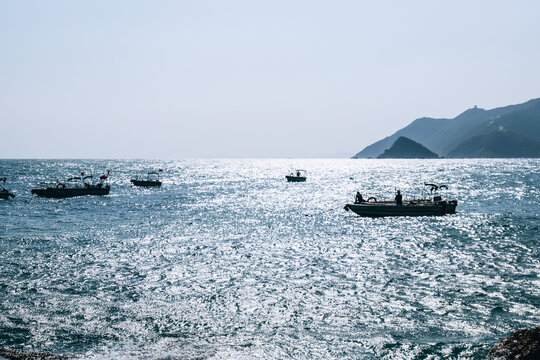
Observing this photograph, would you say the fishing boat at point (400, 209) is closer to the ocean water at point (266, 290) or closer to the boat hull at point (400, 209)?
the boat hull at point (400, 209)

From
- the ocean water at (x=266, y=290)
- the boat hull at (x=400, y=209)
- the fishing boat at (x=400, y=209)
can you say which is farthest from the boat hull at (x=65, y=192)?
the boat hull at (x=400, y=209)

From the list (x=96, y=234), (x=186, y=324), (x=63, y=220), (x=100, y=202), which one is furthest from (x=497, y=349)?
(x=100, y=202)

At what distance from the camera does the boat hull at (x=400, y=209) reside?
65.4 m

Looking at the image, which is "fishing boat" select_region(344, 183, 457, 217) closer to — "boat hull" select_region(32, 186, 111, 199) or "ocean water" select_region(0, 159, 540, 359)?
"ocean water" select_region(0, 159, 540, 359)

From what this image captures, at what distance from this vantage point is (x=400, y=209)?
2581 inches

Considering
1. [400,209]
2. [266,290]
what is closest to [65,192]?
[400,209]

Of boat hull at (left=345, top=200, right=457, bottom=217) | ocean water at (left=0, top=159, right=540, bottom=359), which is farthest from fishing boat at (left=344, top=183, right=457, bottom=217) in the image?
ocean water at (left=0, top=159, right=540, bottom=359)

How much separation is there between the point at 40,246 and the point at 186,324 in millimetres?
26918

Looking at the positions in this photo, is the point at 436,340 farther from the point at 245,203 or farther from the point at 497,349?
the point at 245,203

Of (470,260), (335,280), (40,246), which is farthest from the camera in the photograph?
(40,246)

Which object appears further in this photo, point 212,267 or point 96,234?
point 96,234

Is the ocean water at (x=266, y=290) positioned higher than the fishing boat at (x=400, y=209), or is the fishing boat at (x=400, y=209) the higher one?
the fishing boat at (x=400, y=209)

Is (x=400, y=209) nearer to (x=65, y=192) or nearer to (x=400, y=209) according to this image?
(x=400, y=209)

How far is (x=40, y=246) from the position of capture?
135 feet
